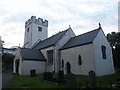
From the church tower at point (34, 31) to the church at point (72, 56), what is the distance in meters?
8.82

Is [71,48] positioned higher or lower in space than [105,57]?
higher

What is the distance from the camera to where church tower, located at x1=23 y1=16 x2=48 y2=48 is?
137ft

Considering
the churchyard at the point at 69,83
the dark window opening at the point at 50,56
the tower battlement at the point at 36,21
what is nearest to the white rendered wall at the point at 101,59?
the churchyard at the point at 69,83

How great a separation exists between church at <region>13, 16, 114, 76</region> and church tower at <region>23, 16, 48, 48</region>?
8.82m

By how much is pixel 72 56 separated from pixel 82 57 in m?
2.46

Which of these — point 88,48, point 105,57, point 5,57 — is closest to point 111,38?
point 105,57

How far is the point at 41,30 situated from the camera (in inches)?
1715

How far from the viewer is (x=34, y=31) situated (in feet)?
138

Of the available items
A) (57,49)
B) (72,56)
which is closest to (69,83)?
(72,56)

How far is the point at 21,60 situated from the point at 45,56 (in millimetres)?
5614

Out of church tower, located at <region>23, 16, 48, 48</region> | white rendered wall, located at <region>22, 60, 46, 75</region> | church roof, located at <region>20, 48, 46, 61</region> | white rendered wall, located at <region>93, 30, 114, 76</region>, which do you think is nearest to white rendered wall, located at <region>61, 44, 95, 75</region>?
white rendered wall, located at <region>93, 30, 114, 76</region>

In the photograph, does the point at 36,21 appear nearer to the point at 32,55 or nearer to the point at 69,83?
the point at 32,55

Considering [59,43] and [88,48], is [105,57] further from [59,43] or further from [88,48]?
[59,43]

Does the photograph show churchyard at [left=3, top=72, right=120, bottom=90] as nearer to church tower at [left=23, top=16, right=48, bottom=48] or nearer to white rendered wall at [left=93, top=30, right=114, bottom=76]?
white rendered wall at [left=93, top=30, right=114, bottom=76]
